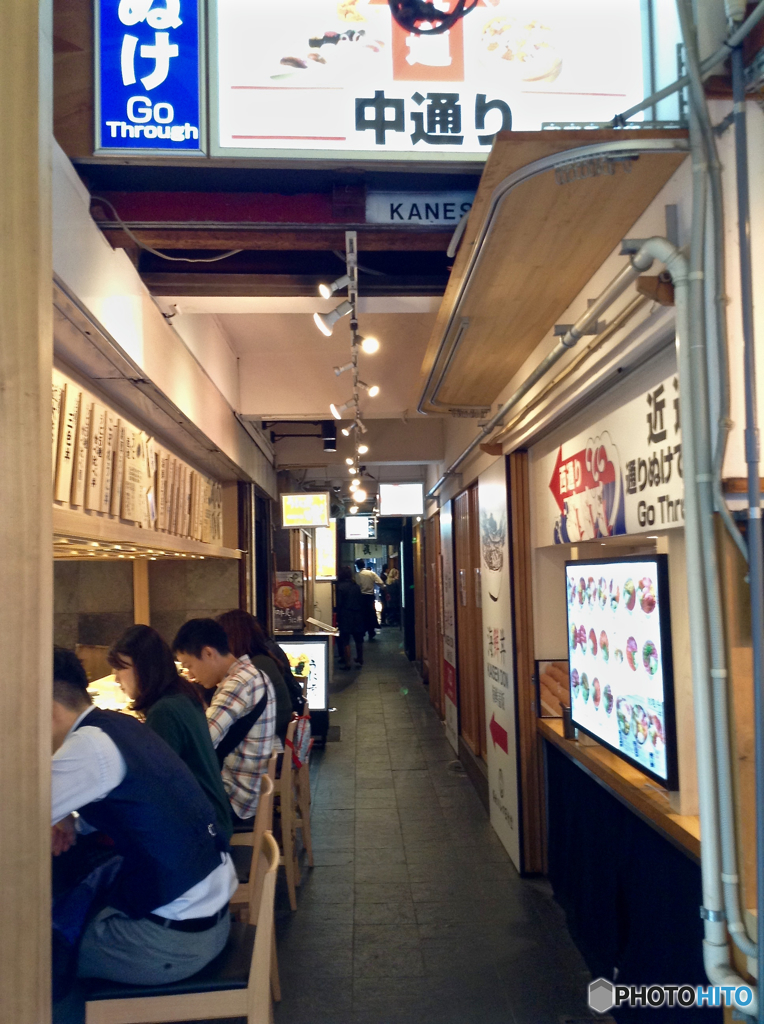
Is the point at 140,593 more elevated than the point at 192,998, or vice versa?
the point at 140,593

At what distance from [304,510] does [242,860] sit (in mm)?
5791

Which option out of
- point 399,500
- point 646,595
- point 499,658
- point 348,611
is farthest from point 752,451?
point 348,611

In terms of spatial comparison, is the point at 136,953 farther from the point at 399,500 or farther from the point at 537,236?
the point at 399,500

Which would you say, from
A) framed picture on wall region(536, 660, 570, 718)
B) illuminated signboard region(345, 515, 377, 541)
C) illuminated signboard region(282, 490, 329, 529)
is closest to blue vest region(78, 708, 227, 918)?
framed picture on wall region(536, 660, 570, 718)

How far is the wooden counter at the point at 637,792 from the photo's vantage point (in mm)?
2223

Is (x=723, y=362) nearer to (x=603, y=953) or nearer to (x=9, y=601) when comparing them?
(x=9, y=601)

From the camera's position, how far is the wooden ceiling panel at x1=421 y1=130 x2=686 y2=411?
2.02 meters

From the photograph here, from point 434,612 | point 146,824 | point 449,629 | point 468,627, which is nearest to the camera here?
point 146,824

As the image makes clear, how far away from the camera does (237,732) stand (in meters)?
3.49

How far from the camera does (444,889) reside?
4.07 metres

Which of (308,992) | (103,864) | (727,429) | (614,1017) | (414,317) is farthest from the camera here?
(414,317)

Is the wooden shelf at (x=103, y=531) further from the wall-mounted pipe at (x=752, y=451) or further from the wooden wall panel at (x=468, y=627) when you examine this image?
the wooden wall panel at (x=468, y=627)

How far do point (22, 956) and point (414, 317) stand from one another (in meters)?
4.97

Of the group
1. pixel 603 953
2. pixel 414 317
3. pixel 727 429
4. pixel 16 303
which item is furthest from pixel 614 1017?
pixel 414 317
